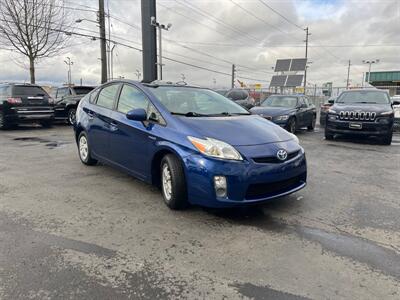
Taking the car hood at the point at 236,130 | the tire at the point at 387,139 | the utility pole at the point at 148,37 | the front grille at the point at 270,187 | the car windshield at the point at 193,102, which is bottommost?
the tire at the point at 387,139

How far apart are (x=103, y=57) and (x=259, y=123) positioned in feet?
59.0

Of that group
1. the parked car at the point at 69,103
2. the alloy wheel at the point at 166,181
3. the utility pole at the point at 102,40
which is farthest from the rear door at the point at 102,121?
the utility pole at the point at 102,40


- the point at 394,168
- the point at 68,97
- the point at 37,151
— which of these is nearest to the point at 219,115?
the point at 394,168

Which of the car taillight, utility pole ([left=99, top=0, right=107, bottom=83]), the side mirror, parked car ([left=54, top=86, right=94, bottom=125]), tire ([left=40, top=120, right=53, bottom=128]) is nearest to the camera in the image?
the side mirror

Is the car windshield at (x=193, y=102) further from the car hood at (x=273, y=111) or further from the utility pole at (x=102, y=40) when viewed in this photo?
the utility pole at (x=102, y=40)

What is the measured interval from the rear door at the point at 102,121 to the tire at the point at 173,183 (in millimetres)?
1493

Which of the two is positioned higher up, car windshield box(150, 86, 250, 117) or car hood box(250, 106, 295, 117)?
car windshield box(150, 86, 250, 117)

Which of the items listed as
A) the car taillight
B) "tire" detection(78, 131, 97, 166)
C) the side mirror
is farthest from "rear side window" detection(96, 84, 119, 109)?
the car taillight

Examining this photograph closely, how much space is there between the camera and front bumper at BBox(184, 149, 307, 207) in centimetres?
365

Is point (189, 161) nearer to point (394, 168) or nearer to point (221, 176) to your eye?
point (221, 176)

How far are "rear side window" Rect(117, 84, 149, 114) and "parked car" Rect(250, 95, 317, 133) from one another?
6595 mm

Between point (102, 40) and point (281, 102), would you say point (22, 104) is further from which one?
point (102, 40)

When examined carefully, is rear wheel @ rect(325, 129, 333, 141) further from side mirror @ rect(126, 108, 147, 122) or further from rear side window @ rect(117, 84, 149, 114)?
side mirror @ rect(126, 108, 147, 122)

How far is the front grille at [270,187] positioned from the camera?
374 centimetres
